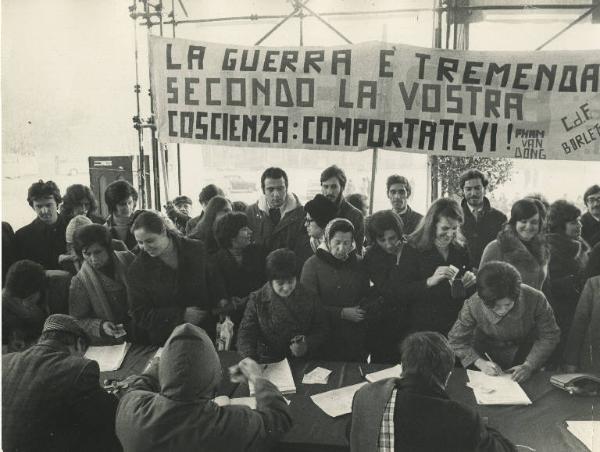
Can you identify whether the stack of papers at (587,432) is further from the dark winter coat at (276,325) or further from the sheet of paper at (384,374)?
the dark winter coat at (276,325)

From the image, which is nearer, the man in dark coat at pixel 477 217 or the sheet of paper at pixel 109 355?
the sheet of paper at pixel 109 355

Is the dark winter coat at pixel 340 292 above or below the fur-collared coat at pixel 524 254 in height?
below

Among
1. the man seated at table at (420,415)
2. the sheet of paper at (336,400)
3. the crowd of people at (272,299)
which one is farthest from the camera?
the sheet of paper at (336,400)

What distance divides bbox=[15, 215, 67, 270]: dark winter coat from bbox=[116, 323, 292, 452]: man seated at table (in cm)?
203

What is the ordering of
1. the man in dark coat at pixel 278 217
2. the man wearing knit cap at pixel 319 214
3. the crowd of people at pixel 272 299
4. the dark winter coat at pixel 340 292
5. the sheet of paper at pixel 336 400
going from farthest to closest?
1. the man in dark coat at pixel 278 217
2. the man wearing knit cap at pixel 319 214
3. the dark winter coat at pixel 340 292
4. the sheet of paper at pixel 336 400
5. the crowd of people at pixel 272 299

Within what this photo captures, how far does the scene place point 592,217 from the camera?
142 inches

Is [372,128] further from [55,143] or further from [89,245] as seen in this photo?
[55,143]

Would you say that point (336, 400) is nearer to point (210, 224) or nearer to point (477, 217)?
point (210, 224)

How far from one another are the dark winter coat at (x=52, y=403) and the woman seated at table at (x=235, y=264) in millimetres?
1141

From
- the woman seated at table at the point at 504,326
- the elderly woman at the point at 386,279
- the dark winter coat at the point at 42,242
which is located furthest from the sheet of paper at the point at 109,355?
the woman seated at table at the point at 504,326

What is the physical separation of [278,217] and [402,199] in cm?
97

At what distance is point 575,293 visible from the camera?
10.5 ft

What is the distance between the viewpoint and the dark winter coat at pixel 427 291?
284 cm

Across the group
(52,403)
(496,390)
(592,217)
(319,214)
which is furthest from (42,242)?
(592,217)
